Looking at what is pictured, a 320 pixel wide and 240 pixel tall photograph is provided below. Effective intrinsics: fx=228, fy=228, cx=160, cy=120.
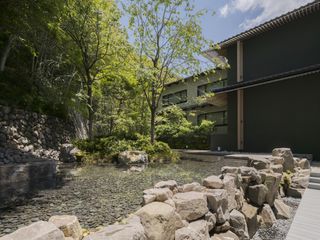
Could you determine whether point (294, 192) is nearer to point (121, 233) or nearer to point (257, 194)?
point (257, 194)

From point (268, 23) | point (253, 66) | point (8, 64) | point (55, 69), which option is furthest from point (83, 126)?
point (268, 23)

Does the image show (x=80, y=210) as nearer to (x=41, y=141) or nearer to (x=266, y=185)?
(x=266, y=185)

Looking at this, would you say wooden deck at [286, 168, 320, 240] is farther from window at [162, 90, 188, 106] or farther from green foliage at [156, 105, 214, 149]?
window at [162, 90, 188, 106]

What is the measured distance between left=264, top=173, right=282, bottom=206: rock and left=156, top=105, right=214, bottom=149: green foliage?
11308 mm

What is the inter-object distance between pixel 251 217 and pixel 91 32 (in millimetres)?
11374

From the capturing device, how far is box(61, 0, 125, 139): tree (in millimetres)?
11500

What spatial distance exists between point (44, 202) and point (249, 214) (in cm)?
422

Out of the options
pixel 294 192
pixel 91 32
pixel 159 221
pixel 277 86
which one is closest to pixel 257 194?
pixel 294 192

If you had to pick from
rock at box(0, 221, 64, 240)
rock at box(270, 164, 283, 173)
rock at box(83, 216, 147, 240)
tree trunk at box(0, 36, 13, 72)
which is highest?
tree trunk at box(0, 36, 13, 72)

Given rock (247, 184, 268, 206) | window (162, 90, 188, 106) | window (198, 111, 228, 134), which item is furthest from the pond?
window (162, 90, 188, 106)

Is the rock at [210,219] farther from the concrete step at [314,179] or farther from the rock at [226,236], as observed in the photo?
the concrete step at [314,179]

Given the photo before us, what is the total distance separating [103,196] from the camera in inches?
182

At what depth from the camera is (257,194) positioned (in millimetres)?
5387

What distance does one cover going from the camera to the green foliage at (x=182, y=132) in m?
18.0
